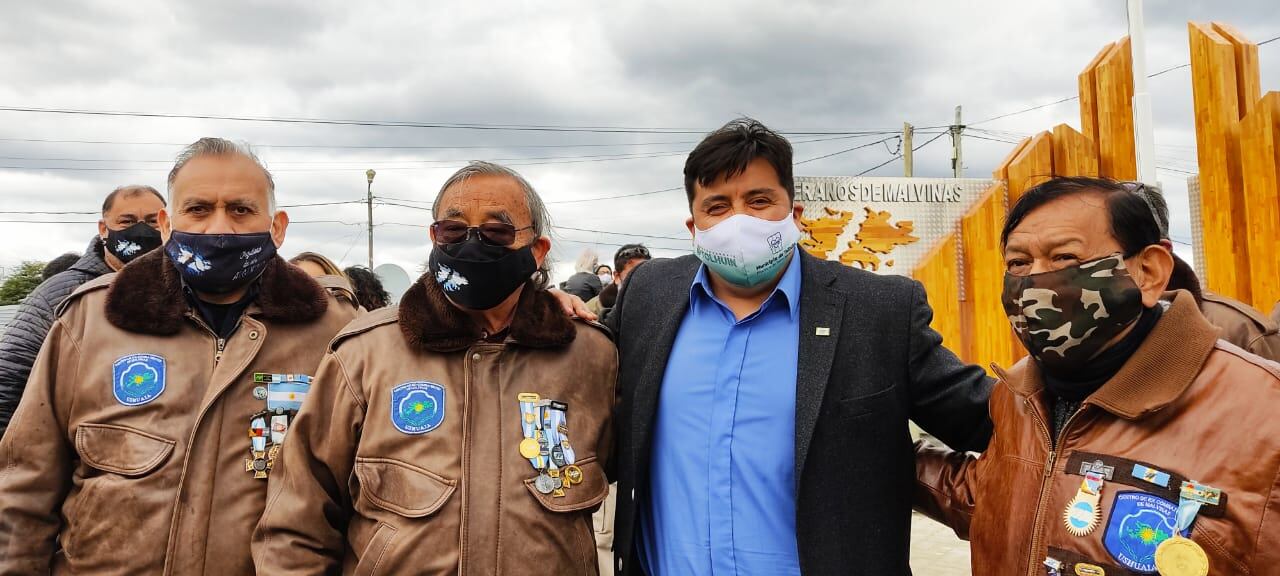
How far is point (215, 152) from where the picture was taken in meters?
2.37

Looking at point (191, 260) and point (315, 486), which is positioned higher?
point (191, 260)

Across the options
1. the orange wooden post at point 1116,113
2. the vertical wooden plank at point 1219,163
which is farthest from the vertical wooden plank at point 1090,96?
the vertical wooden plank at point 1219,163

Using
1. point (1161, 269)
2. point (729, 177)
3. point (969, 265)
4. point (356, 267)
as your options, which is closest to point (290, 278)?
point (729, 177)

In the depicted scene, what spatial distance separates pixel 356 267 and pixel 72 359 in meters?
3.41

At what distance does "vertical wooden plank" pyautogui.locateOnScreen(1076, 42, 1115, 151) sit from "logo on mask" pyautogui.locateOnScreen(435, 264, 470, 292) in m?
7.11

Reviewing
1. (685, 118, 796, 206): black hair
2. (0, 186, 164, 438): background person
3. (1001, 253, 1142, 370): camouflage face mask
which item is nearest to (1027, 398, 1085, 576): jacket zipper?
(1001, 253, 1142, 370): camouflage face mask

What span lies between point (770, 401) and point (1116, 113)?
6.81m

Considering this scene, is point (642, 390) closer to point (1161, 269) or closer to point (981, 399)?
point (981, 399)

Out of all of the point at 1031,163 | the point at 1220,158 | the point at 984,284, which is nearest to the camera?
the point at 1220,158

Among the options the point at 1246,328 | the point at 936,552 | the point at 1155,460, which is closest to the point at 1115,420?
the point at 1155,460

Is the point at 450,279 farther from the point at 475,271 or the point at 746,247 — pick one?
the point at 746,247

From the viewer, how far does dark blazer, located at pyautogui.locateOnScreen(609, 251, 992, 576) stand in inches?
79.4

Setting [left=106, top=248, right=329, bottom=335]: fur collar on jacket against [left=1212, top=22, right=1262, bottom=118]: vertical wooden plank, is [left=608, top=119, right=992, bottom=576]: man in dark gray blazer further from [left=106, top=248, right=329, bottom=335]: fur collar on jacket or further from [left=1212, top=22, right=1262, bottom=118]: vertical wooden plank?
[left=1212, top=22, right=1262, bottom=118]: vertical wooden plank

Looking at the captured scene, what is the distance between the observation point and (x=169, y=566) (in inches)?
80.7
